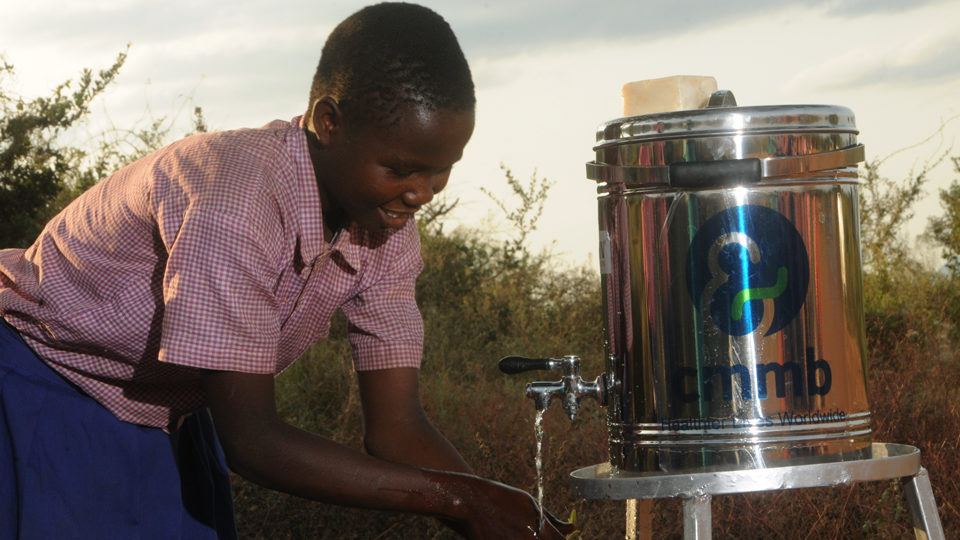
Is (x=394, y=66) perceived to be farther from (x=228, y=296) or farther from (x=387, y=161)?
(x=228, y=296)

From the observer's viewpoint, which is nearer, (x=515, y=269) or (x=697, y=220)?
(x=697, y=220)

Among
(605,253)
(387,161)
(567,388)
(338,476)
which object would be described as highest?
(387,161)

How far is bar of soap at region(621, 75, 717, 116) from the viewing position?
2682 millimetres

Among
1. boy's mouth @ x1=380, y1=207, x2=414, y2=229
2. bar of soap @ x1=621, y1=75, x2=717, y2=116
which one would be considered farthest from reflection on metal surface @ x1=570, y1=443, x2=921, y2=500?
bar of soap @ x1=621, y1=75, x2=717, y2=116

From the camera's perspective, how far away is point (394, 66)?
2.07m

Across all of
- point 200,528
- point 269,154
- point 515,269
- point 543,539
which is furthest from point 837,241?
point 515,269

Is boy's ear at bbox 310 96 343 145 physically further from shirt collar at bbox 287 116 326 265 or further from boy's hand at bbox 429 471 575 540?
boy's hand at bbox 429 471 575 540

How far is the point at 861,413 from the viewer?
2574 mm

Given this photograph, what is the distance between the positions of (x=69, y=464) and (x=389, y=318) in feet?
2.18

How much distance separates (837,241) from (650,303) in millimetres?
Answer: 389

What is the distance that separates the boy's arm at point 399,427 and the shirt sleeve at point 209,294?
591mm

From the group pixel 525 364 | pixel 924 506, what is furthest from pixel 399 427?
pixel 924 506

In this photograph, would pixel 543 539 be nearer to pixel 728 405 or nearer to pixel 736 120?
pixel 728 405

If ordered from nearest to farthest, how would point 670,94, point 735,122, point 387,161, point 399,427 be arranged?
point 387,161, point 735,122, point 399,427, point 670,94
